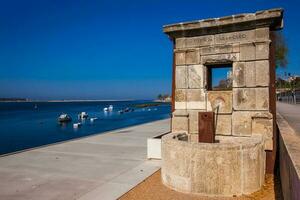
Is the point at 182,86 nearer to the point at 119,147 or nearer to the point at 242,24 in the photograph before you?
the point at 242,24

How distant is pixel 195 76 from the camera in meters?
9.63

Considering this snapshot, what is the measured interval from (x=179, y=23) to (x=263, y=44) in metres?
2.95

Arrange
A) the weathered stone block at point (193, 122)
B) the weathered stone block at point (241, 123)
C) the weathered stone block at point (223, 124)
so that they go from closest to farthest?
1. the weathered stone block at point (241, 123)
2. the weathered stone block at point (223, 124)
3. the weathered stone block at point (193, 122)

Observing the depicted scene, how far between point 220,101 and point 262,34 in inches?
97.8

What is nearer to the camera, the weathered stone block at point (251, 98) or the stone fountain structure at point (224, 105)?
the stone fountain structure at point (224, 105)

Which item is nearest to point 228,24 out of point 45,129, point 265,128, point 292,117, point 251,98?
point 251,98

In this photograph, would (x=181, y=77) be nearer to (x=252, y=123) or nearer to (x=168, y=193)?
(x=252, y=123)

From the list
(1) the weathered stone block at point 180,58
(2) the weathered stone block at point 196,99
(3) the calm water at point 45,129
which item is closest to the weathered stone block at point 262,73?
(2) the weathered stone block at point 196,99

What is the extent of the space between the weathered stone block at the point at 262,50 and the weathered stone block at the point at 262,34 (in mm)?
153

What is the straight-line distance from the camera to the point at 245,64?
8750mm

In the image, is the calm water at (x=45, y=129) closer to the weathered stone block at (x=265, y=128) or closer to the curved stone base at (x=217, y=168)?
the curved stone base at (x=217, y=168)

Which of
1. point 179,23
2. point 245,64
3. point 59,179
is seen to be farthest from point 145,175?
point 179,23

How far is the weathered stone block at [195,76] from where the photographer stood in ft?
31.2

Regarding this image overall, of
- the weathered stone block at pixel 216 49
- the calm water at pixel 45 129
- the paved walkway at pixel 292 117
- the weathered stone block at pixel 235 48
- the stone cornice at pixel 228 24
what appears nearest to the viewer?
the stone cornice at pixel 228 24
